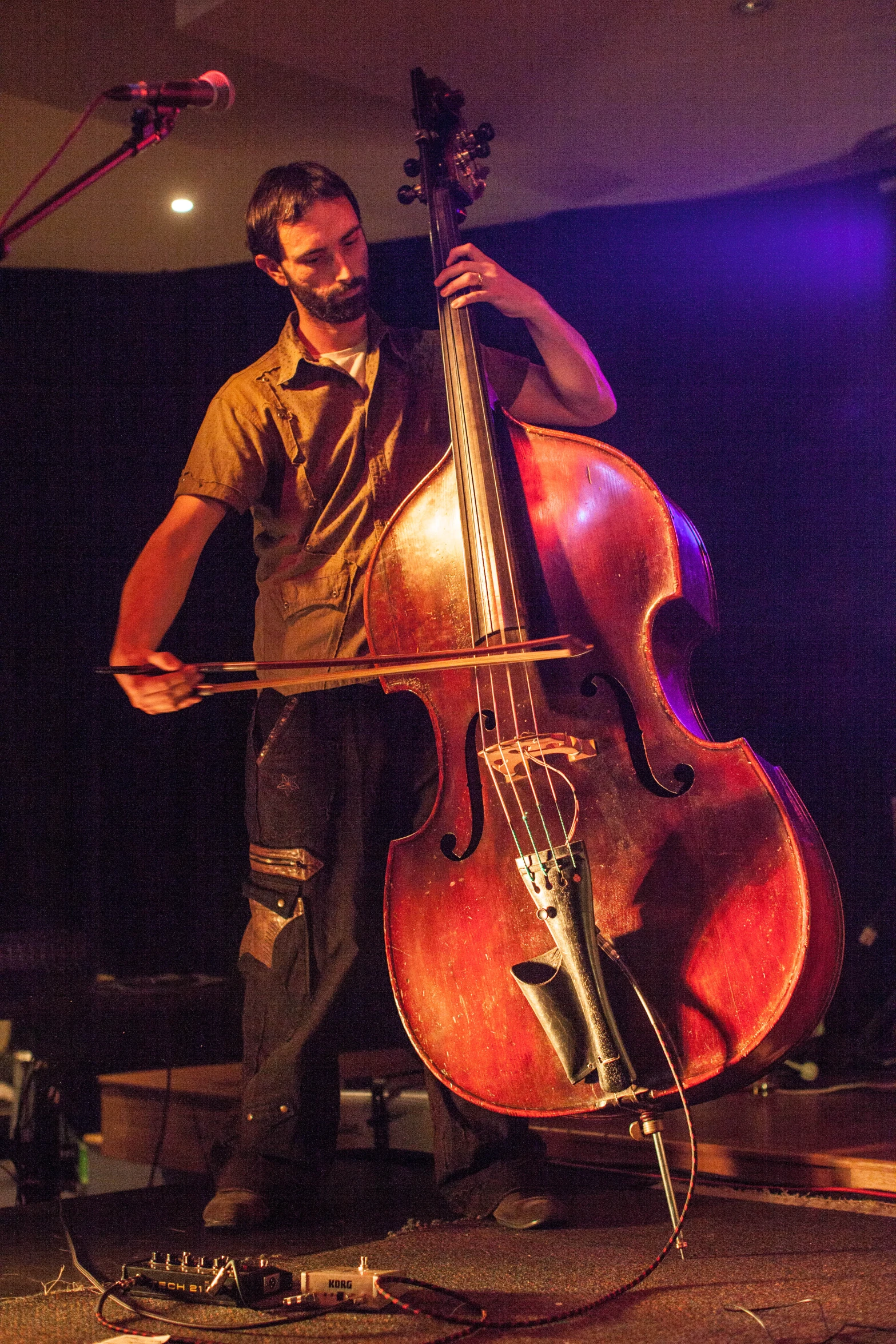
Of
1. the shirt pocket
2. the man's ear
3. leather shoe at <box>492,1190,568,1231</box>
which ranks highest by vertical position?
the man's ear

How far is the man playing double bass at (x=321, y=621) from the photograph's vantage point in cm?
182

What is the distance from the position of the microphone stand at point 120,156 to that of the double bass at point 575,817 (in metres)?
0.49

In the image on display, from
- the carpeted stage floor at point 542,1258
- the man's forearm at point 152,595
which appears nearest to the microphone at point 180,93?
the man's forearm at point 152,595

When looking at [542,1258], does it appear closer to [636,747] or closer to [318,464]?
[636,747]

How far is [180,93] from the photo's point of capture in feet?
5.07

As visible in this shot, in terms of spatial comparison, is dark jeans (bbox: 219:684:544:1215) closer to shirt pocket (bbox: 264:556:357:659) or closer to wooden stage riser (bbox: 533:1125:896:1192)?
Answer: shirt pocket (bbox: 264:556:357:659)

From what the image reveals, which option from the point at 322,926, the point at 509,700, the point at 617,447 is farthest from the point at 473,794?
the point at 617,447

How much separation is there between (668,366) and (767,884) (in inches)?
81.9

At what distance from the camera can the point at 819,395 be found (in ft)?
10.5

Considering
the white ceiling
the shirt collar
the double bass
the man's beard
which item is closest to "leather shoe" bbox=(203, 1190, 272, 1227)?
the double bass

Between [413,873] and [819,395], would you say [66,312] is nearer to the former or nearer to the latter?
[819,395]

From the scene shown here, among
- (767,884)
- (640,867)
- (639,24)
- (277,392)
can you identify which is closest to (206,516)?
(277,392)

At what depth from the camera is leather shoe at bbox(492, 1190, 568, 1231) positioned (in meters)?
1.73

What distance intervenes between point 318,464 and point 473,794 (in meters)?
0.67
